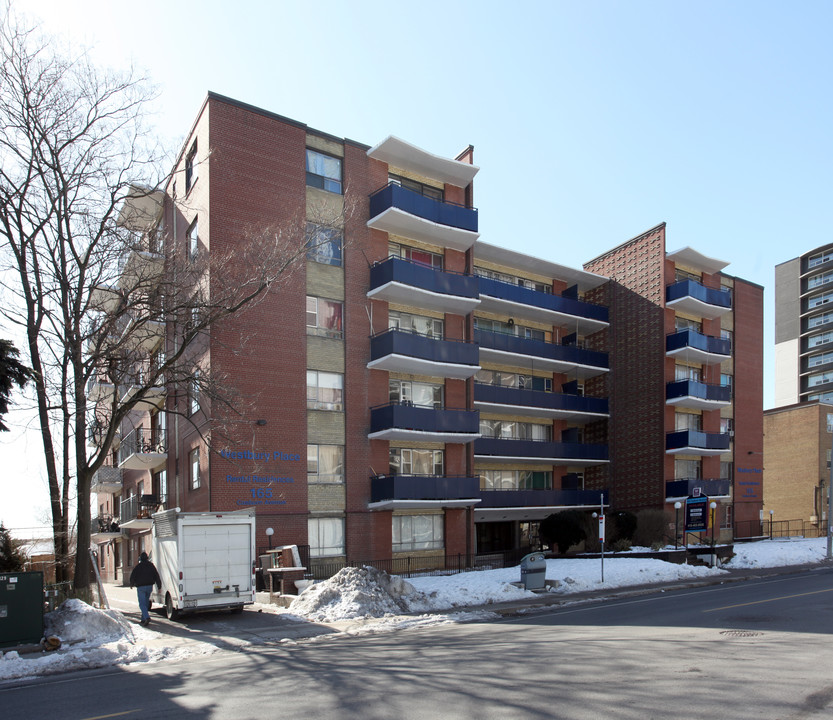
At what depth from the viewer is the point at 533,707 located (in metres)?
8.79

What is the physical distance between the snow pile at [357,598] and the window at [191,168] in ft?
58.9

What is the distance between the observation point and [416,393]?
3300 centimetres

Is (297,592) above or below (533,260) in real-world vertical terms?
below

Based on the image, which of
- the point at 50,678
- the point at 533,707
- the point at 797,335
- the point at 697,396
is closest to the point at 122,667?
the point at 50,678

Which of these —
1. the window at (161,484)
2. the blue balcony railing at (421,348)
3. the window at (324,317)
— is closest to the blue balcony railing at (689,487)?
the blue balcony railing at (421,348)

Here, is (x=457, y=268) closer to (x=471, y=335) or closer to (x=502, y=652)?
(x=471, y=335)

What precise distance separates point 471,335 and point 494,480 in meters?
9.15

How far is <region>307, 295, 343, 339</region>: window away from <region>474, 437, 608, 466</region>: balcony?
10.6 metres

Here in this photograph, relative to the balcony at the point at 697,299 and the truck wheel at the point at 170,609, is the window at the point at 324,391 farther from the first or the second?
the balcony at the point at 697,299

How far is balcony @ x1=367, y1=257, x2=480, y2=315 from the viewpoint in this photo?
3086 centimetres

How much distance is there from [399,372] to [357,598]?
553 inches

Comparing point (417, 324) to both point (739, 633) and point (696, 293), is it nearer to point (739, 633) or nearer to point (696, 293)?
point (696, 293)

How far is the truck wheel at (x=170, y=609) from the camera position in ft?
64.5

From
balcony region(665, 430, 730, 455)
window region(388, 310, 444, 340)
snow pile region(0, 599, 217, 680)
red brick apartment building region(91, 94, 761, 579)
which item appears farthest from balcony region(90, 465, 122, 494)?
balcony region(665, 430, 730, 455)
